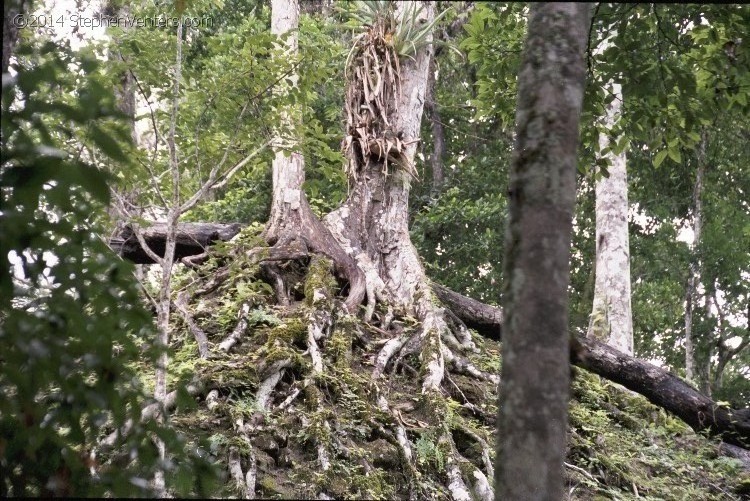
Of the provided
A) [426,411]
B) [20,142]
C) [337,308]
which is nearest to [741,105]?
[426,411]

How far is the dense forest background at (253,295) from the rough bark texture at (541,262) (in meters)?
0.33

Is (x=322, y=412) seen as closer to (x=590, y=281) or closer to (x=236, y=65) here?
(x=236, y=65)

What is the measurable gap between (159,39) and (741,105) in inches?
160

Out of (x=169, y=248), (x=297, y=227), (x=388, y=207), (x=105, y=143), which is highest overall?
(x=388, y=207)

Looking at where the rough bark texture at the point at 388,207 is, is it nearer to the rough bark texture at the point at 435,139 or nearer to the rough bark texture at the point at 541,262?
the rough bark texture at the point at 435,139

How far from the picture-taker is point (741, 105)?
16.2 ft

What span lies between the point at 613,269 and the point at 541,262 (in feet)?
24.1

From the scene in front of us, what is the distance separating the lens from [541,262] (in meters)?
1.87

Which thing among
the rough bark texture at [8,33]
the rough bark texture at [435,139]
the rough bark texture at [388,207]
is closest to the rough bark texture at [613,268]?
the rough bark texture at [388,207]

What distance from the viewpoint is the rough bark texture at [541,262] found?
180 cm

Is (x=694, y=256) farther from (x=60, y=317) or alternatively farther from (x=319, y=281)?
(x=60, y=317)

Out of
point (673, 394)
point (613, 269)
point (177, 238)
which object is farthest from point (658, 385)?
point (177, 238)

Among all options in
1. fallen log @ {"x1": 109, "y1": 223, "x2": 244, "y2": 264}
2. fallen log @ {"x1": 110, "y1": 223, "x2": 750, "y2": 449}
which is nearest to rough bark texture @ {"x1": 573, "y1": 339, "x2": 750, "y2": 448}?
fallen log @ {"x1": 110, "y1": 223, "x2": 750, "y2": 449}

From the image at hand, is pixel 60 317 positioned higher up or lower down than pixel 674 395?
lower down
